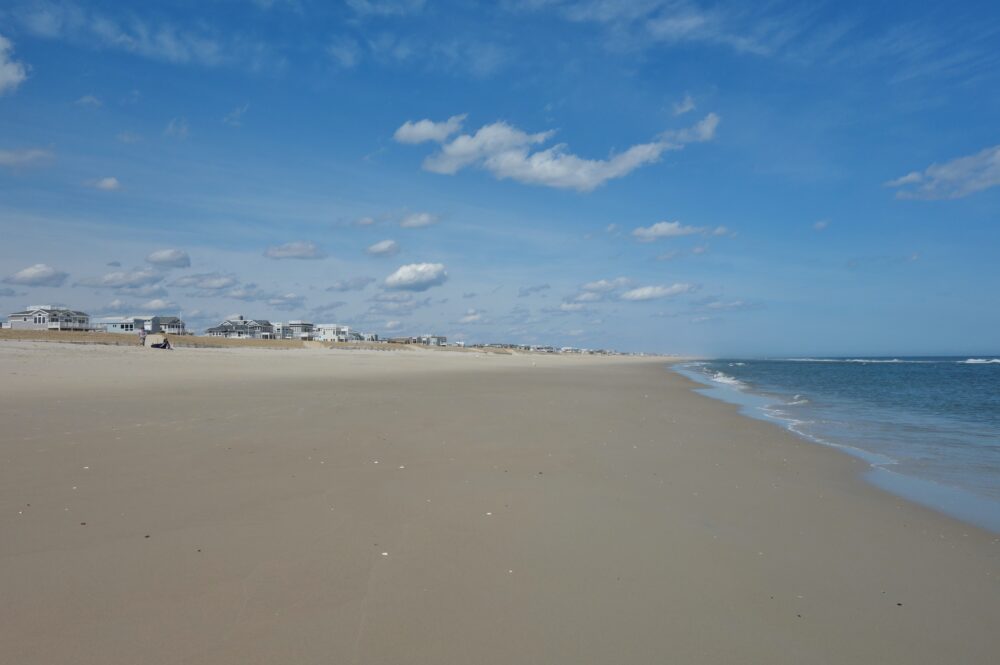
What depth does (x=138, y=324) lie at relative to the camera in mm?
84312

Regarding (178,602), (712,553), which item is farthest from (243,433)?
(712,553)

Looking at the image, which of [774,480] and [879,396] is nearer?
[774,480]

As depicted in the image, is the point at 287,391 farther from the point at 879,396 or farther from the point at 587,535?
the point at 879,396

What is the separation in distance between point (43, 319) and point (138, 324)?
39.3 feet

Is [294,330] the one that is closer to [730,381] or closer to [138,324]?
[138,324]

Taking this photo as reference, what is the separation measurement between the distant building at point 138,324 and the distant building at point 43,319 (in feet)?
22.2

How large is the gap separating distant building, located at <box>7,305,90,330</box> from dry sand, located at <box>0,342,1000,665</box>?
8063 cm

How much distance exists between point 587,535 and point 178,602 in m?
3.16

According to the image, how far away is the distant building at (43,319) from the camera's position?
73.4 meters

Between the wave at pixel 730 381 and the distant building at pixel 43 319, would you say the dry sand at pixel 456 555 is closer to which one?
the wave at pixel 730 381

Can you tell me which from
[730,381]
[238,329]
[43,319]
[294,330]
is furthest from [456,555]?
[294,330]

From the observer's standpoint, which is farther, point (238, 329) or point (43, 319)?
point (238, 329)

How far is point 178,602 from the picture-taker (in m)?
3.54

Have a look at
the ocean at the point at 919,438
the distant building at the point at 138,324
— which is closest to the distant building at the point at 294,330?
the distant building at the point at 138,324
